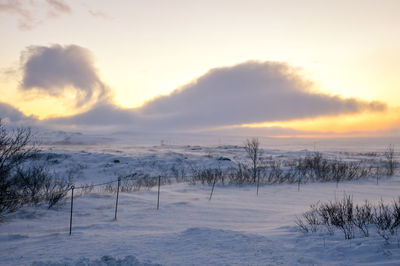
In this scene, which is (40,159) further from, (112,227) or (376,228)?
(376,228)

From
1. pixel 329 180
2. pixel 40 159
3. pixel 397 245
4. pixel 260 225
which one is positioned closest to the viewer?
pixel 397 245

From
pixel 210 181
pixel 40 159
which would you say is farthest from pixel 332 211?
pixel 40 159

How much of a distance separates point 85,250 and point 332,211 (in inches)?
254

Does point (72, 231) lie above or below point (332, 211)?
below

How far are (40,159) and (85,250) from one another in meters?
36.8

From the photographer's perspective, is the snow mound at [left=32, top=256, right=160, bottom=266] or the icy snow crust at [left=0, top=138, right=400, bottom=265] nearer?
the snow mound at [left=32, top=256, right=160, bottom=266]

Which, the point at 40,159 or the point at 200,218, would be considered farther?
the point at 40,159

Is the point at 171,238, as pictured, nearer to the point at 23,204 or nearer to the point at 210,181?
the point at 23,204

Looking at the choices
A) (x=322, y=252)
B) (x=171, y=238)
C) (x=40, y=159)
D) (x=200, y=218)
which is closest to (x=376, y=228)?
(x=322, y=252)

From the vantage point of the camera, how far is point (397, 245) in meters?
5.88

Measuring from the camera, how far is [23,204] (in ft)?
37.1

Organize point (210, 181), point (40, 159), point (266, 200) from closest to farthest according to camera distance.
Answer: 1. point (266, 200)
2. point (210, 181)
3. point (40, 159)

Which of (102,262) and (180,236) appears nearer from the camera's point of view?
(102,262)

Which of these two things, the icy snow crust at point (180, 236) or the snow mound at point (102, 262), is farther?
the icy snow crust at point (180, 236)
